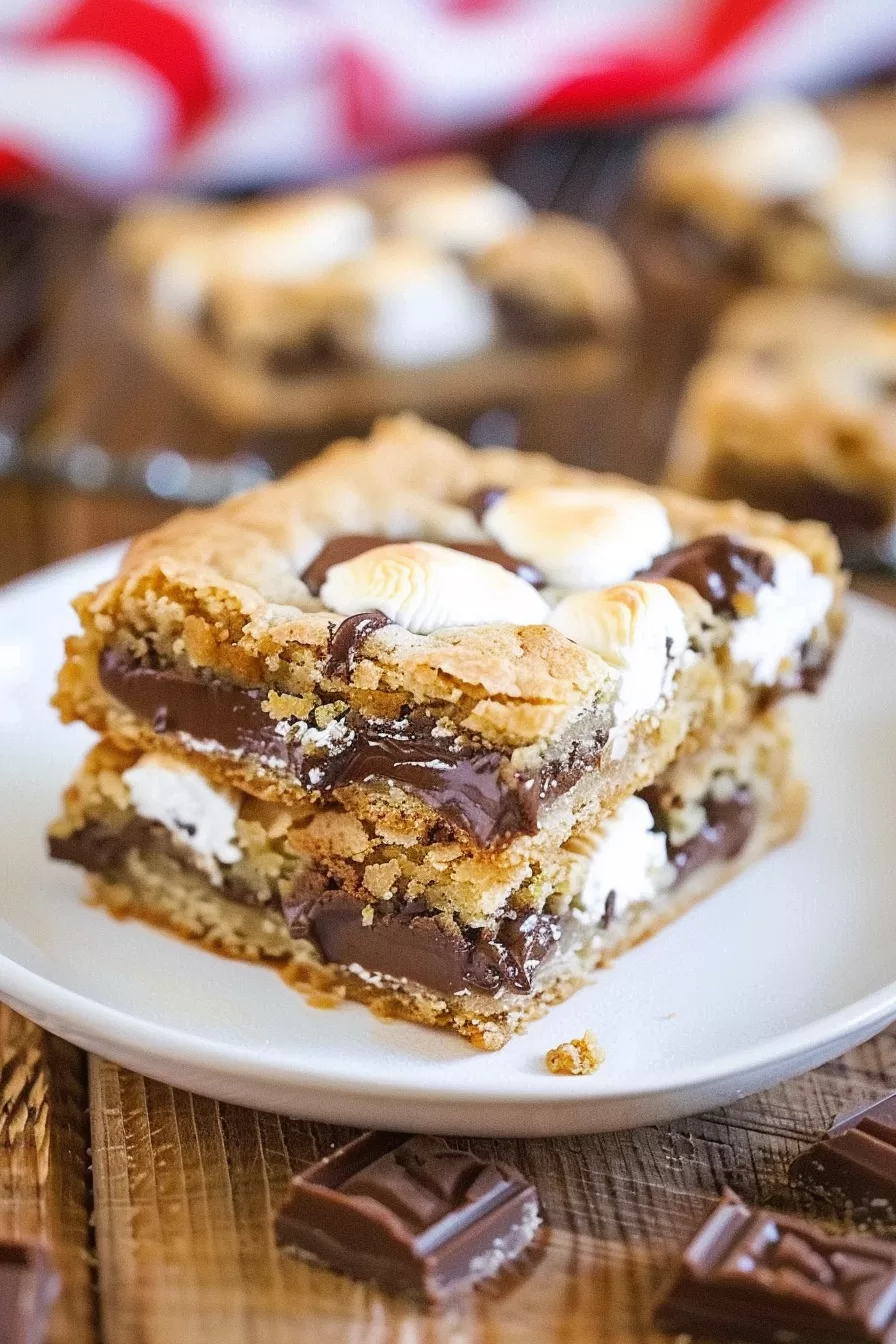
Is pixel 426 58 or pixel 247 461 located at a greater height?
pixel 426 58

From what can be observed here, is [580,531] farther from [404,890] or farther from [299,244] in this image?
[299,244]

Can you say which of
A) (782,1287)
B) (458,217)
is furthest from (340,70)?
(782,1287)

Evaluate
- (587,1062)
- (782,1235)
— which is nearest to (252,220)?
(587,1062)

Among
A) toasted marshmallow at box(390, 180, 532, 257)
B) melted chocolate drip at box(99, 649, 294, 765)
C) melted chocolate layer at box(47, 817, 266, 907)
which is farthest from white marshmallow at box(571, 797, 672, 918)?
toasted marshmallow at box(390, 180, 532, 257)

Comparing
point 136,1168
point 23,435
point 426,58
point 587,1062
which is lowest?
point 23,435

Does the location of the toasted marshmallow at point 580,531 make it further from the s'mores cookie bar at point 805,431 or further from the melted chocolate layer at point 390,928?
the s'mores cookie bar at point 805,431

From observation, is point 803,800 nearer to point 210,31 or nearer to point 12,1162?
point 12,1162

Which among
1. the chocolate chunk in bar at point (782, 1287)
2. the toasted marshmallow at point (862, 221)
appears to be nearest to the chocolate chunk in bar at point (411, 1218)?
the chocolate chunk in bar at point (782, 1287)

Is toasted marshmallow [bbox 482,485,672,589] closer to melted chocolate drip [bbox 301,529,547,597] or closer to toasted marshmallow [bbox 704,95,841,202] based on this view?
melted chocolate drip [bbox 301,529,547,597]
